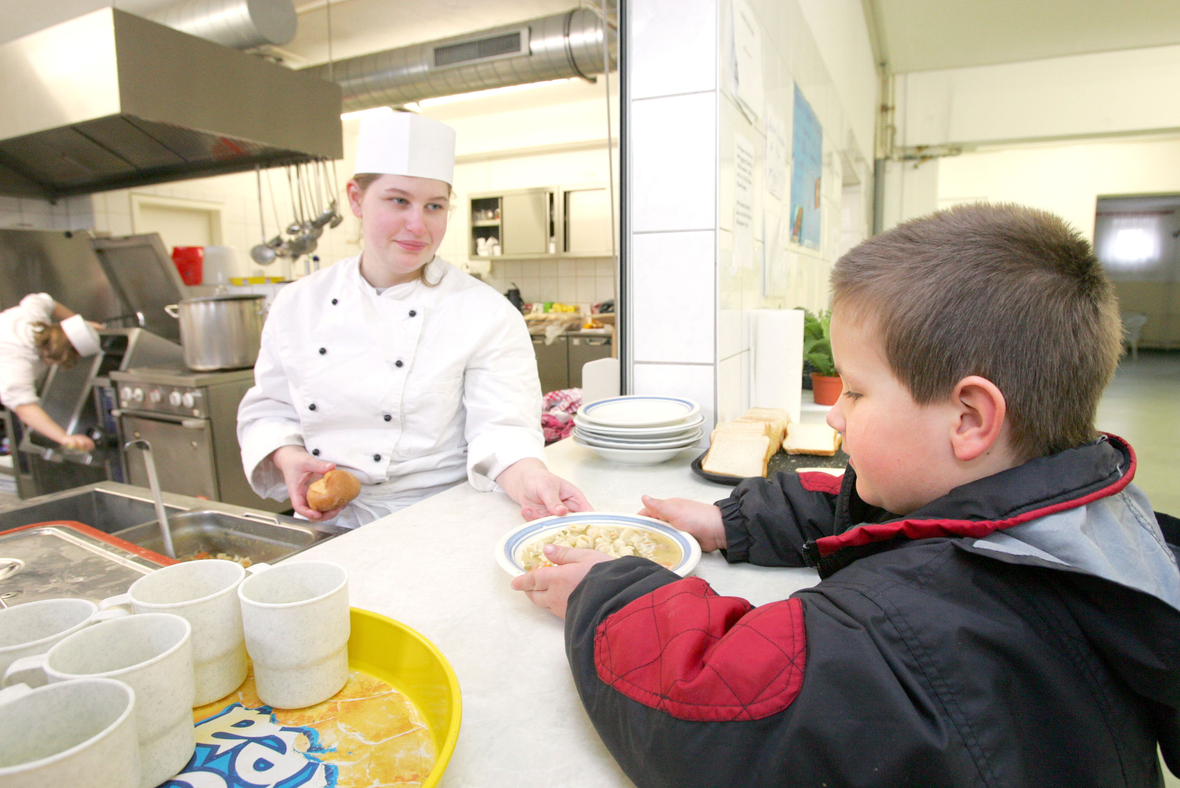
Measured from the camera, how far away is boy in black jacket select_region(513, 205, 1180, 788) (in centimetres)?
47

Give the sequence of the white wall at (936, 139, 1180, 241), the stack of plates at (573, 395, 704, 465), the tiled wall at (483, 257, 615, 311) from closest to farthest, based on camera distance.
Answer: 1. the stack of plates at (573, 395, 704, 465)
2. the tiled wall at (483, 257, 615, 311)
3. the white wall at (936, 139, 1180, 241)

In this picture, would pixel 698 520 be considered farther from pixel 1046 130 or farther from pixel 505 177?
pixel 1046 130

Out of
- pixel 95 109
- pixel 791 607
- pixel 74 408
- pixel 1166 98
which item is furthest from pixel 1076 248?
pixel 1166 98

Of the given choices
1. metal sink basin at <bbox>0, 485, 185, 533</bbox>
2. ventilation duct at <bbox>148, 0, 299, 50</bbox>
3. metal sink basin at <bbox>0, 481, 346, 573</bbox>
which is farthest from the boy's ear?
ventilation duct at <bbox>148, 0, 299, 50</bbox>

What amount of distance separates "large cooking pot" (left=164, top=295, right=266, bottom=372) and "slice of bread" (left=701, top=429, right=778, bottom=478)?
7.86 ft

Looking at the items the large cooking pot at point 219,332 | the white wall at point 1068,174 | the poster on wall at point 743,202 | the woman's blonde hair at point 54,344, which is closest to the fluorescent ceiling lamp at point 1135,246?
the white wall at point 1068,174

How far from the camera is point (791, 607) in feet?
1.77

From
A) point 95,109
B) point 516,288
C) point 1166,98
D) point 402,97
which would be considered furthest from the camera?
point 516,288

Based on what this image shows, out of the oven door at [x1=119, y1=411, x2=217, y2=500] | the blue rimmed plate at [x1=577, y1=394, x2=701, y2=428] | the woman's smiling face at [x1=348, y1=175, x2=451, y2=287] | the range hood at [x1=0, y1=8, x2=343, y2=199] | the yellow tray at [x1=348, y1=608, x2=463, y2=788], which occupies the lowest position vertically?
the oven door at [x1=119, y1=411, x2=217, y2=500]

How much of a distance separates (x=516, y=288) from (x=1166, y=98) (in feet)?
19.3

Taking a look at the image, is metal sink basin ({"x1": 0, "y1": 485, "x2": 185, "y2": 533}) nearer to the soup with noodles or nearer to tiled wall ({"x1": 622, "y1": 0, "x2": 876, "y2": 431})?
the soup with noodles

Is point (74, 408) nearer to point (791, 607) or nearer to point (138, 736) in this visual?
point (138, 736)

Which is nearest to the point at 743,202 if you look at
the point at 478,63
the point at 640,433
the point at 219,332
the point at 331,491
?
the point at 640,433

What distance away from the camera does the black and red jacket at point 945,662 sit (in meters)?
0.47
